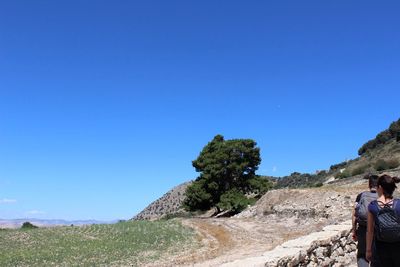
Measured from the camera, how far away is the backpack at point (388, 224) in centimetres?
604

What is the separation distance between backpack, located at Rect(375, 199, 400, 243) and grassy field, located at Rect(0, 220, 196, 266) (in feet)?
55.3

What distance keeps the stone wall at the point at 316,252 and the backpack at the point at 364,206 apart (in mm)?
1969

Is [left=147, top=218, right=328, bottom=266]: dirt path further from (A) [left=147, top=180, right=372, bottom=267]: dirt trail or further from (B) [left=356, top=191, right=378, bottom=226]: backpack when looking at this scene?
(B) [left=356, top=191, right=378, bottom=226]: backpack

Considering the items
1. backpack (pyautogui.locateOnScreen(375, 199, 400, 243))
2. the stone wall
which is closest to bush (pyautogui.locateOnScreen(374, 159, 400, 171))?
the stone wall

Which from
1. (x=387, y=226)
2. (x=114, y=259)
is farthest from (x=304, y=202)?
(x=387, y=226)

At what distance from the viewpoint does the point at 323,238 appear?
10891 millimetres

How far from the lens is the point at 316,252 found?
1058cm

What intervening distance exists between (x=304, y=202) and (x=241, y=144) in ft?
61.2

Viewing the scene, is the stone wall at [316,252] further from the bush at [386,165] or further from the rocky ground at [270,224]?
the bush at [386,165]

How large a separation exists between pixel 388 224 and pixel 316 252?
4.73 metres

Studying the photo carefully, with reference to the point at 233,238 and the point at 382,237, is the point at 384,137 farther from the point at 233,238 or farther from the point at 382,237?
the point at 382,237

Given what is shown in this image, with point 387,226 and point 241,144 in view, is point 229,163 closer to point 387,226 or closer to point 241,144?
point 241,144

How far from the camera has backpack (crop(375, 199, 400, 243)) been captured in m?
6.04

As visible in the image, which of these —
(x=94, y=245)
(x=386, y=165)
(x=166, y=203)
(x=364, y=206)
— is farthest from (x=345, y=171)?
(x=364, y=206)
